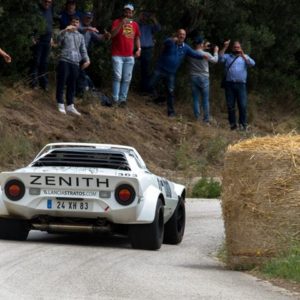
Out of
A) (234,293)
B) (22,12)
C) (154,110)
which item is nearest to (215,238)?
(234,293)

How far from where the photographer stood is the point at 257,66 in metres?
31.0

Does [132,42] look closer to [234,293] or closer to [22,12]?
[22,12]

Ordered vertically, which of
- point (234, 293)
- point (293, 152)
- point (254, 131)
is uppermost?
point (293, 152)

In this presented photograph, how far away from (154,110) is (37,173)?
1424cm

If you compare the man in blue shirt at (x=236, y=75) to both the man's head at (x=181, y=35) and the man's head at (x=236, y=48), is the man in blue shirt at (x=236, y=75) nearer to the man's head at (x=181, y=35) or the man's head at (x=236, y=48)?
the man's head at (x=236, y=48)

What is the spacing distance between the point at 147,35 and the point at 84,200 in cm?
1304

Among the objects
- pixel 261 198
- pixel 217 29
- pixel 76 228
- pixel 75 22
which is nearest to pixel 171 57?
pixel 217 29

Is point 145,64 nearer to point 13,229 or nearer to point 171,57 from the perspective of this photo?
point 171,57

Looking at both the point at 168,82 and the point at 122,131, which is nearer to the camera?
the point at 122,131

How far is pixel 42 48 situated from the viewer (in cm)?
2262

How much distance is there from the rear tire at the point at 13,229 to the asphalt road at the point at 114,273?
18cm

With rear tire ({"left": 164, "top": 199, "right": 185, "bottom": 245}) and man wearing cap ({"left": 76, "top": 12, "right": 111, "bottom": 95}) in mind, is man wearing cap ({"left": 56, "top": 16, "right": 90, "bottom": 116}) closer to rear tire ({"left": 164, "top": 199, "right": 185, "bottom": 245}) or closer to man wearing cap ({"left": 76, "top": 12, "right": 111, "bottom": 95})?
man wearing cap ({"left": 76, "top": 12, "right": 111, "bottom": 95})

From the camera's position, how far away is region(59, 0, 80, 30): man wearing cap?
73.7 feet

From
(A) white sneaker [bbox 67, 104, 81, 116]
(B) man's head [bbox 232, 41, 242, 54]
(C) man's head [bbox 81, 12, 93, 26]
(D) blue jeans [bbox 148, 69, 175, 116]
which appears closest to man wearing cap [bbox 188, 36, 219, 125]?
(B) man's head [bbox 232, 41, 242, 54]
